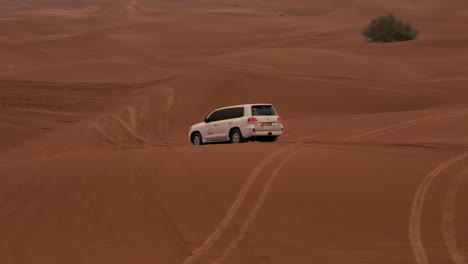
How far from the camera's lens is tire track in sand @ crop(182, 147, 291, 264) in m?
8.50

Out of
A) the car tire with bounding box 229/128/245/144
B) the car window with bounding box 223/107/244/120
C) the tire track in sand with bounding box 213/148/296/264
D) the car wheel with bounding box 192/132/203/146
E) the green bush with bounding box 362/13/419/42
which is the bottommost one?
the tire track in sand with bounding box 213/148/296/264

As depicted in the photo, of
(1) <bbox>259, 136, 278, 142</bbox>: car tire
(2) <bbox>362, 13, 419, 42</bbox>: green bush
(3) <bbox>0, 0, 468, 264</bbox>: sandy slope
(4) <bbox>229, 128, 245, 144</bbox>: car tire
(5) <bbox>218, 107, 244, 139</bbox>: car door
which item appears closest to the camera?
(3) <bbox>0, 0, 468, 264</bbox>: sandy slope

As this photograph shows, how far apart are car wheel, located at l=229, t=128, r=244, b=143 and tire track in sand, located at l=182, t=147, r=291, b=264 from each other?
14.4ft

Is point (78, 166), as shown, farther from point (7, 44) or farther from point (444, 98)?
point (7, 44)

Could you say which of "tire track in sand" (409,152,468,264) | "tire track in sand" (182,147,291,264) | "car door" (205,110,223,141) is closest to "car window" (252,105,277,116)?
"car door" (205,110,223,141)

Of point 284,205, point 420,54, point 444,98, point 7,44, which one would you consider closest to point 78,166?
point 284,205

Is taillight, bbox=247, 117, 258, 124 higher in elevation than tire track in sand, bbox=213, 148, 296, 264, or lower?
higher

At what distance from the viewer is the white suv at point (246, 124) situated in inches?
735

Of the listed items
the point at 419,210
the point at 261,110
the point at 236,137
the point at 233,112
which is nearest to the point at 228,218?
the point at 419,210

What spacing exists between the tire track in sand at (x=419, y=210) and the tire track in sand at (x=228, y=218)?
2761 millimetres

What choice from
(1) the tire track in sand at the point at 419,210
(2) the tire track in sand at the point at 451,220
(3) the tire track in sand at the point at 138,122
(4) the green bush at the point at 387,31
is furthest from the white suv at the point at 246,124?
(4) the green bush at the point at 387,31

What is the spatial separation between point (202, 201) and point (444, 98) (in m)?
22.6

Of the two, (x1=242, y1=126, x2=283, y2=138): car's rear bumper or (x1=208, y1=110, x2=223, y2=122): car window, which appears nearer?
(x1=242, y1=126, x2=283, y2=138): car's rear bumper

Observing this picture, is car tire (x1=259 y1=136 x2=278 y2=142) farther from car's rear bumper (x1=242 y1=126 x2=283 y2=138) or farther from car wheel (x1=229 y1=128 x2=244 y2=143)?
car wheel (x1=229 y1=128 x2=244 y2=143)
